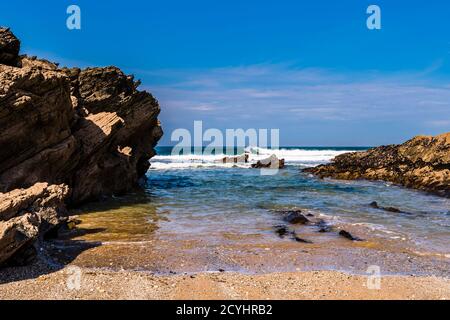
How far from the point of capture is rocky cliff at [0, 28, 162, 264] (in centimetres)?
1160

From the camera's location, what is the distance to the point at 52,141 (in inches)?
677

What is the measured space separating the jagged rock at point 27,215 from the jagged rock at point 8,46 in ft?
21.3

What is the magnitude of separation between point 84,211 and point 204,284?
38.7 feet

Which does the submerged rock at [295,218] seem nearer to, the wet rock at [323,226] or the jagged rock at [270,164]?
the wet rock at [323,226]

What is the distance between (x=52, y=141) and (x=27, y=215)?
24.2ft

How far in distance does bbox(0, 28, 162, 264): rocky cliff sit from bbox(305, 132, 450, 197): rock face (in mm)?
21095

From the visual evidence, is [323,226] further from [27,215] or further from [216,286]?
[27,215]

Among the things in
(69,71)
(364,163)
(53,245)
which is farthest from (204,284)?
(364,163)

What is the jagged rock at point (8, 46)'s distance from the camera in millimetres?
16594

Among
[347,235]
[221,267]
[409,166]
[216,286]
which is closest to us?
[216,286]

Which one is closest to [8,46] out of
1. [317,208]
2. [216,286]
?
[216,286]

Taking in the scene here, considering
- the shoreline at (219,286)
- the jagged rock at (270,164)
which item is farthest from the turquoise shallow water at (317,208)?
the jagged rock at (270,164)

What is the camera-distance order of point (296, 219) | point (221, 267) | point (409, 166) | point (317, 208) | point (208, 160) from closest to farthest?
point (221, 267) < point (296, 219) < point (317, 208) < point (409, 166) < point (208, 160)

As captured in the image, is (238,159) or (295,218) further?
(238,159)
